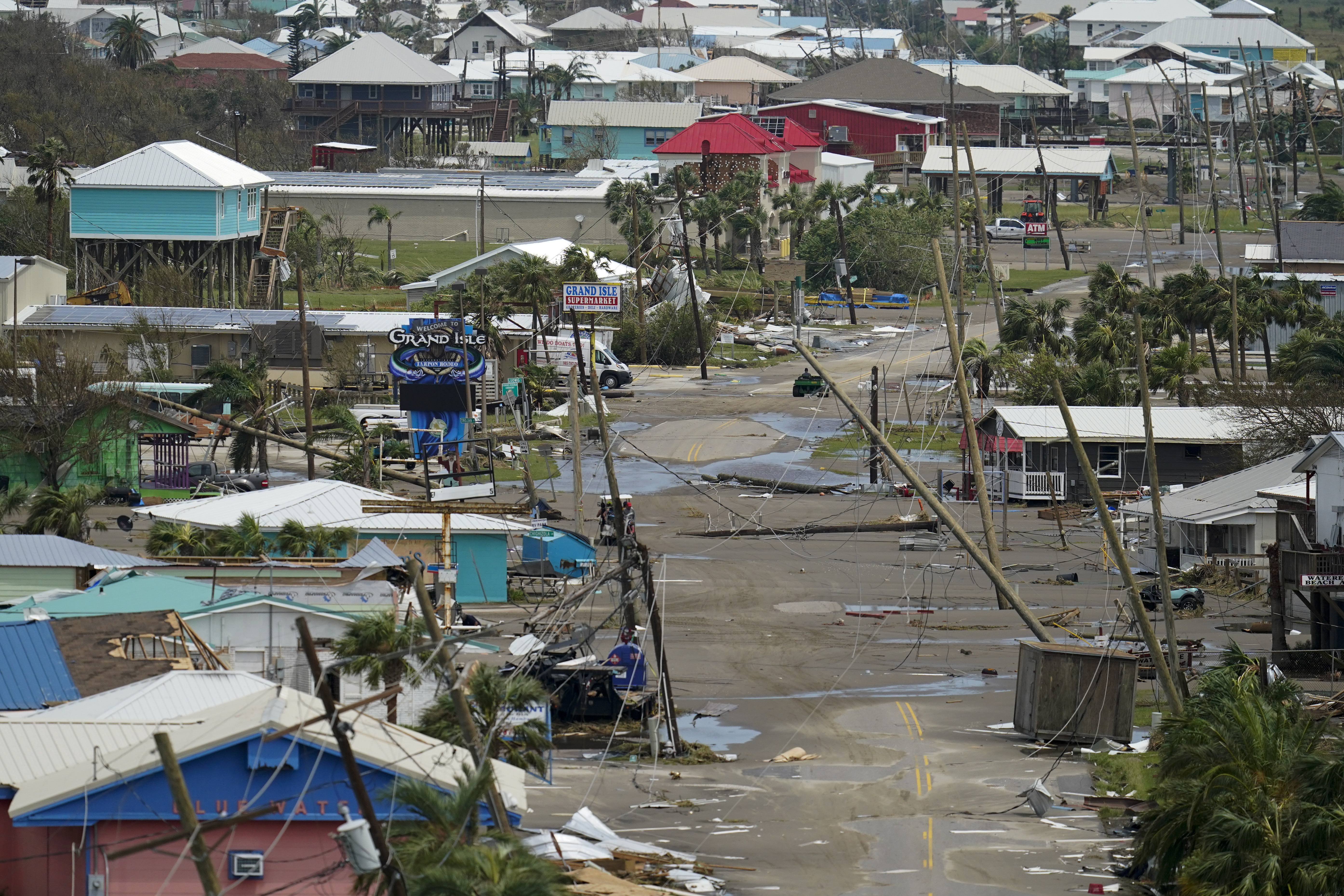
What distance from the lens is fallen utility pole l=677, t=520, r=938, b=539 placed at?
172 ft

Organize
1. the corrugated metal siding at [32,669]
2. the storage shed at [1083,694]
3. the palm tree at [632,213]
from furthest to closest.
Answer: the palm tree at [632,213] → the storage shed at [1083,694] → the corrugated metal siding at [32,669]

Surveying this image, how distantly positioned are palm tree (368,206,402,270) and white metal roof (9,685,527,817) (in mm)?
85568

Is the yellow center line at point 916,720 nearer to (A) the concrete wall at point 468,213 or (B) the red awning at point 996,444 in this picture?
(B) the red awning at point 996,444

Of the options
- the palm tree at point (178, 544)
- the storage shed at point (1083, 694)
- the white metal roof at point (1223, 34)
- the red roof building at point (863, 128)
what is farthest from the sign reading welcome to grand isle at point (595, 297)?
the white metal roof at point (1223, 34)

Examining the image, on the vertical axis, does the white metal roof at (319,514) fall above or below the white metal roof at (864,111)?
below

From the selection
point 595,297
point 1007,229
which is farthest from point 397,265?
point 1007,229

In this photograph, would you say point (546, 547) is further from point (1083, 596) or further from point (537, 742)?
point (537, 742)

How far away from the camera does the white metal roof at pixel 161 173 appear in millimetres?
80250

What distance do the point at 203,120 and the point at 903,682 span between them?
127m

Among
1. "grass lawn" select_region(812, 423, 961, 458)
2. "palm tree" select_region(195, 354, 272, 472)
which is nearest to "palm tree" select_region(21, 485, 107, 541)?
"palm tree" select_region(195, 354, 272, 472)

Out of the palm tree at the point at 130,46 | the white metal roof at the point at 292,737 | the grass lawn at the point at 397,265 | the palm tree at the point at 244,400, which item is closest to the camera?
the white metal roof at the point at 292,737

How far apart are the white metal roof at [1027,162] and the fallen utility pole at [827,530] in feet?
245

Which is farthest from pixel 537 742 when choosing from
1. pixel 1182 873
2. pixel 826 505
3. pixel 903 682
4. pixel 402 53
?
pixel 402 53

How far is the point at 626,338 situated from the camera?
86.1m
